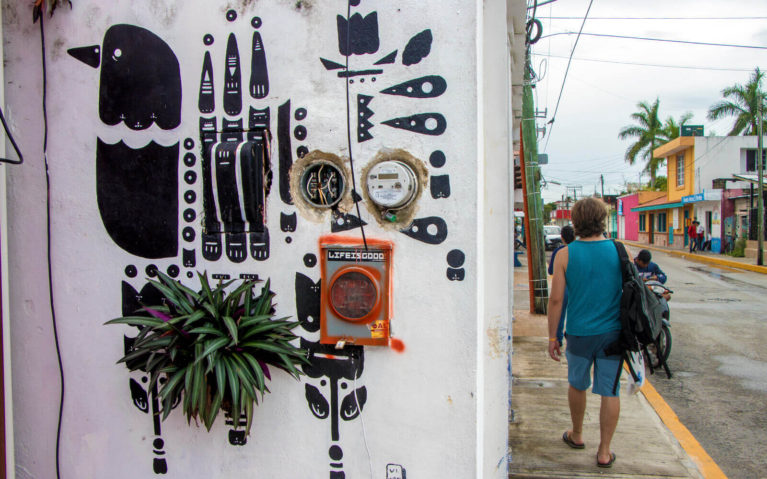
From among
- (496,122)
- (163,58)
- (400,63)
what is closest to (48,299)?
(163,58)

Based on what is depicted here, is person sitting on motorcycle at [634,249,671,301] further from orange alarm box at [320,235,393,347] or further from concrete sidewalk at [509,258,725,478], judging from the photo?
orange alarm box at [320,235,393,347]

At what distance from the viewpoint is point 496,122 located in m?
2.54

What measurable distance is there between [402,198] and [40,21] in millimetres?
1989

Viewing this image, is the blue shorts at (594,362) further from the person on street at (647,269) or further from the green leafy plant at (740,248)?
the green leafy plant at (740,248)

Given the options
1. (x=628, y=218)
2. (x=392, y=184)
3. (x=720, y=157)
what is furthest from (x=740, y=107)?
(x=392, y=184)

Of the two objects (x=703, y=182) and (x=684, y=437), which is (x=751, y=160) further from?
(x=684, y=437)

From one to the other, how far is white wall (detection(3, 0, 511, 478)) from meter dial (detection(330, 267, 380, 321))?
118 mm

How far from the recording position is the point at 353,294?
2158mm

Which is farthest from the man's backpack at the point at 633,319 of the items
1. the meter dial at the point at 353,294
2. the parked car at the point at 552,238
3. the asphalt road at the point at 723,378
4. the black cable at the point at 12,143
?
the parked car at the point at 552,238

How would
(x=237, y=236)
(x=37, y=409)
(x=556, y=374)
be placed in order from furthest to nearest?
(x=556, y=374), (x=37, y=409), (x=237, y=236)

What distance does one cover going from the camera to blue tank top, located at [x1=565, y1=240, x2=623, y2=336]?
334cm

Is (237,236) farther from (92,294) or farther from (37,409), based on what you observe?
(37,409)

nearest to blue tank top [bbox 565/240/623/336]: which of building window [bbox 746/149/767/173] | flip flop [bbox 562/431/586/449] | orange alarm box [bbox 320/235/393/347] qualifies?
flip flop [bbox 562/431/586/449]

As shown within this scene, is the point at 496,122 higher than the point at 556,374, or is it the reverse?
the point at 496,122
